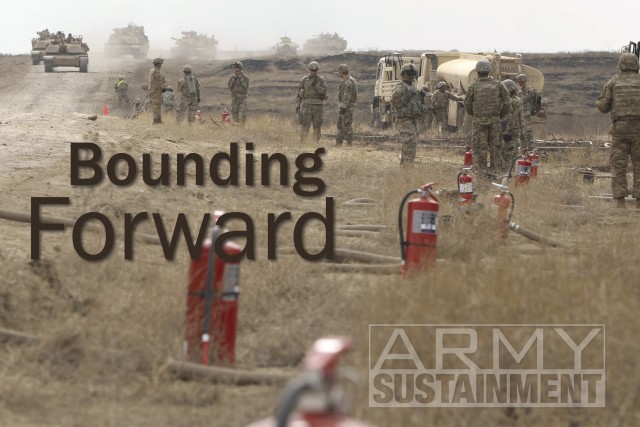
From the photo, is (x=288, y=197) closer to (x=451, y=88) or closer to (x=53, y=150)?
(x=53, y=150)

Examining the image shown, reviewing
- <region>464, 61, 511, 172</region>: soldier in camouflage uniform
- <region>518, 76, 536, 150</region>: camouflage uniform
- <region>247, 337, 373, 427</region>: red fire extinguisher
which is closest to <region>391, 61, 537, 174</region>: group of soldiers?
<region>464, 61, 511, 172</region>: soldier in camouflage uniform

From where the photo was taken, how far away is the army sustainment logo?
6.05 metres

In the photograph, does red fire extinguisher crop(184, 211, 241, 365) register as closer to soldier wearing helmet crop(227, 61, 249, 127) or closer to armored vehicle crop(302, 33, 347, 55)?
soldier wearing helmet crop(227, 61, 249, 127)

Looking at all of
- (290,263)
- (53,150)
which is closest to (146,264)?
(290,263)

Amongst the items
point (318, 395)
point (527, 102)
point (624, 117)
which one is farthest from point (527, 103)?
point (318, 395)

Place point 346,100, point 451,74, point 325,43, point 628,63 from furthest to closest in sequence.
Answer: point 325,43
point 451,74
point 346,100
point 628,63

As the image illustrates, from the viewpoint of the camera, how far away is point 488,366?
20.4 feet

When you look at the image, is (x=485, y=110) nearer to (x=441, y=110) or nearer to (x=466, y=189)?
(x=466, y=189)

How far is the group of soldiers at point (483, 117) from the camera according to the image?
1755cm

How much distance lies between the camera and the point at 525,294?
7031 mm

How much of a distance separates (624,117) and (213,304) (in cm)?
949

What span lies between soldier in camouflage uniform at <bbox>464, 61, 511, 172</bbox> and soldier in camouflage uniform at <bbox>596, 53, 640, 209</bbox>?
7.65 feet

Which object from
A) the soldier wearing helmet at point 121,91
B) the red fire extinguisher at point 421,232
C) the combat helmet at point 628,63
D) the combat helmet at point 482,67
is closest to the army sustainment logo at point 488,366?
the red fire extinguisher at point 421,232

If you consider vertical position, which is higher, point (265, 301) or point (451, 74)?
point (451, 74)
